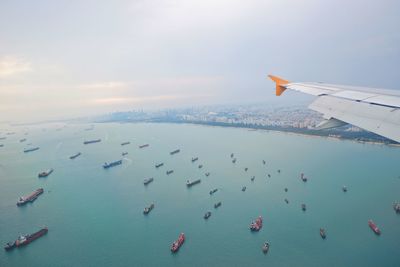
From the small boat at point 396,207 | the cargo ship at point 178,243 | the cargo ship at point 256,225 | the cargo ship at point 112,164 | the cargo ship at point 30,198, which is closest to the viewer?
the cargo ship at point 178,243

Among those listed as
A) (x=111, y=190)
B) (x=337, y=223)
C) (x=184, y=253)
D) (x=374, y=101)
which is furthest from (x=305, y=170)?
(x=374, y=101)

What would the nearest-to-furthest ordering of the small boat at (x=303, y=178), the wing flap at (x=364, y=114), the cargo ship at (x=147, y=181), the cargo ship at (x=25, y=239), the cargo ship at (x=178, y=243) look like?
the wing flap at (x=364, y=114) < the cargo ship at (x=178, y=243) < the cargo ship at (x=25, y=239) < the small boat at (x=303, y=178) < the cargo ship at (x=147, y=181)

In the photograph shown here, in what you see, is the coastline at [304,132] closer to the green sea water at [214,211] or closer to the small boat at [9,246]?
the green sea water at [214,211]

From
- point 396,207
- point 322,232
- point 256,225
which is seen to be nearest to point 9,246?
point 256,225

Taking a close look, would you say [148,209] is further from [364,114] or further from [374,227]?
→ [364,114]

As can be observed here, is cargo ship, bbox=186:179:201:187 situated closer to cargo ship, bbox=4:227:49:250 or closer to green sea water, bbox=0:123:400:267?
green sea water, bbox=0:123:400:267

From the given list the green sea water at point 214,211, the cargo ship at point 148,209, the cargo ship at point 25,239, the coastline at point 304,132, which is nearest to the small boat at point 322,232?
the green sea water at point 214,211

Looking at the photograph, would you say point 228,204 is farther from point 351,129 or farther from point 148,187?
point 351,129
